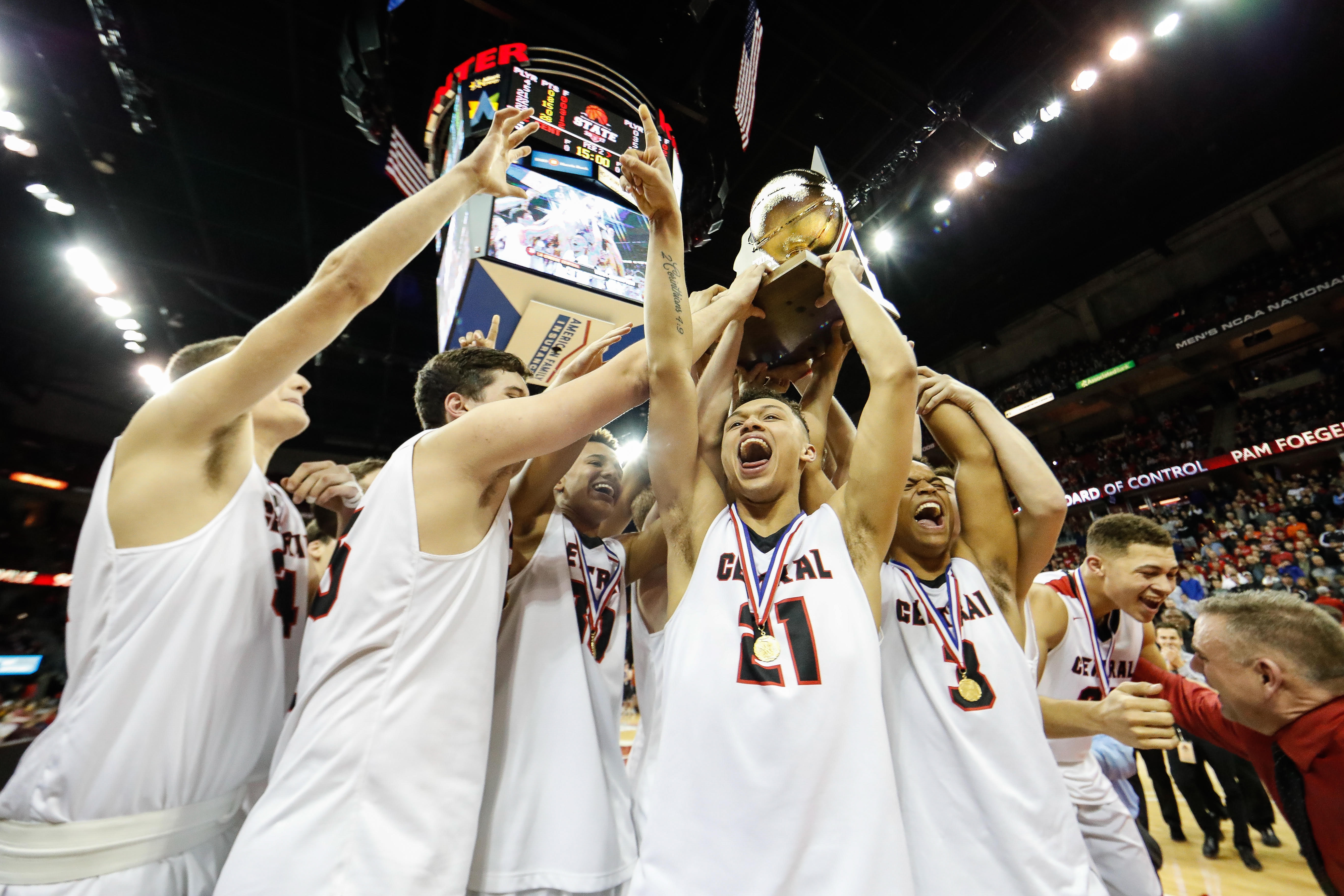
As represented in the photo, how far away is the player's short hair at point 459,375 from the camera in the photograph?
2104 millimetres

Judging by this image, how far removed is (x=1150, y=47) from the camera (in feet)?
31.9

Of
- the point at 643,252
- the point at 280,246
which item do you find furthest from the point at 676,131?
the point at 280,246

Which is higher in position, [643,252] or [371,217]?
[371,217]

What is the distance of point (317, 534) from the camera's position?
3145 millimetres

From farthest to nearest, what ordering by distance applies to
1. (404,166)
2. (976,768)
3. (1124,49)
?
(1124,49), (404,166), (976,768)

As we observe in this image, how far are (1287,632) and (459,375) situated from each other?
10.9 ft

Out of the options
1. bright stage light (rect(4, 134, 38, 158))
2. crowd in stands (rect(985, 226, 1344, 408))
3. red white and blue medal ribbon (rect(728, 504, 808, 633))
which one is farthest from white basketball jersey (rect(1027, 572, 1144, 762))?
crowd in stands (rect(985, 226, 1344, 408))

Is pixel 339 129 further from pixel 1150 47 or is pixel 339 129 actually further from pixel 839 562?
pixel 1150 47

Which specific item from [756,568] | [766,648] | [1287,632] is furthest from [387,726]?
[1287,632]

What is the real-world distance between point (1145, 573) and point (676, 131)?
7.87 meters

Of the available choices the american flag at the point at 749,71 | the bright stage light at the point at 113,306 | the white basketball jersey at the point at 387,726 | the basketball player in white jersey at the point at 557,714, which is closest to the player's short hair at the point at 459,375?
the basketball player in white jersey at the point at 557,714

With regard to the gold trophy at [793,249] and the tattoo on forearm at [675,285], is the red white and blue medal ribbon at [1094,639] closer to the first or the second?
the gold trophy at [793,249]

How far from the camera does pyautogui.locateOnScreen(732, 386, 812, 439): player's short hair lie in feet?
7.14

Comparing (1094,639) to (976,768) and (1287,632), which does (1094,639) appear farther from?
(976,768)
